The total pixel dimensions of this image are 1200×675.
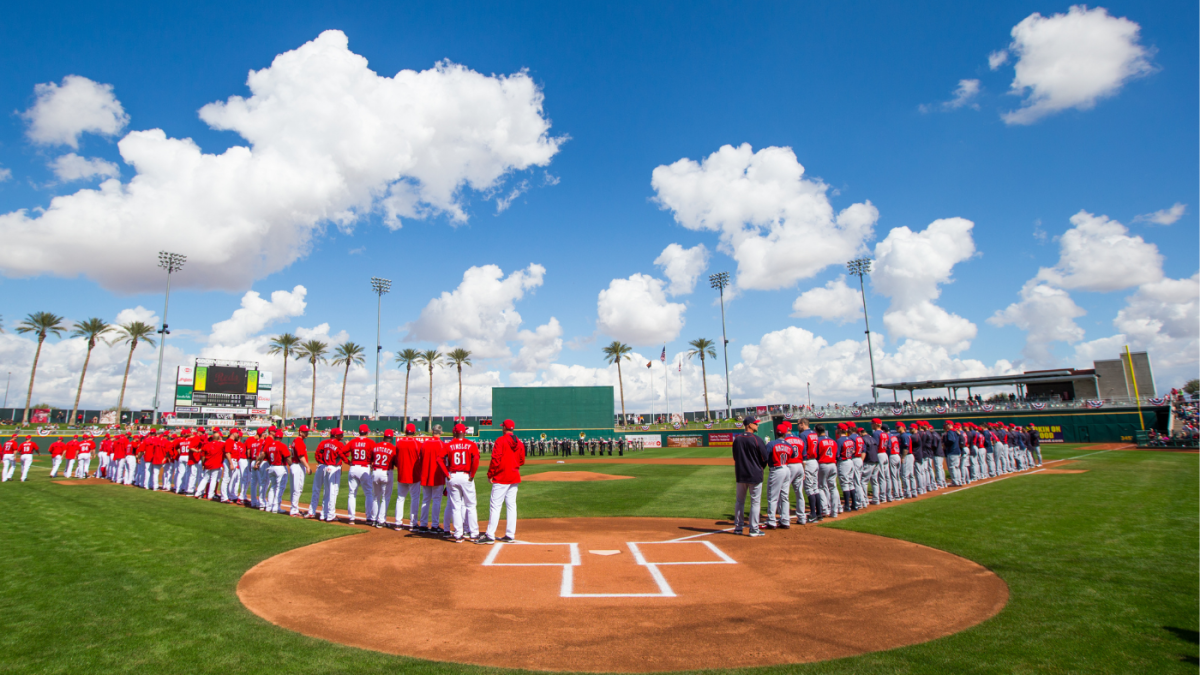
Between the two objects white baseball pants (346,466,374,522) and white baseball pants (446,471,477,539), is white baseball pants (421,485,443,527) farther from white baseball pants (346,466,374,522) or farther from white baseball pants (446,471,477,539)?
white baseball pants (346,466,374,522)

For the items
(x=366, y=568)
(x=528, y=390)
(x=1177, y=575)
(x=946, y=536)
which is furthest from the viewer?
(x=528, y=390)

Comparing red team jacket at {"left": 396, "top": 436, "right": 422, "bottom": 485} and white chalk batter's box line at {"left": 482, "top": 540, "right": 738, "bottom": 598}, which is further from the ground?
red team jacket at {"left": 396, "top": 436, "right": 422, "bottom": 485}

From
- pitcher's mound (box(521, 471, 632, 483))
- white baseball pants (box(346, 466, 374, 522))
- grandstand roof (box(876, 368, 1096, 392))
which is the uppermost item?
grandstand roof (box(876, 368, 1096, 392))

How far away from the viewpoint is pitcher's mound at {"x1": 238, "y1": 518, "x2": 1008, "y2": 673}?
5.05 meters

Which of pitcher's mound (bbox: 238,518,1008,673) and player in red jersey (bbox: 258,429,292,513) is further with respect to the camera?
player in red jersey (bbox: 258,429,292,513)

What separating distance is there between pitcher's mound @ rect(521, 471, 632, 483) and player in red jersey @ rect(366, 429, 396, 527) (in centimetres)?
1017

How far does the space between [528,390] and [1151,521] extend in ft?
153

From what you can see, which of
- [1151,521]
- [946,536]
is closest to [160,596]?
[946,536]

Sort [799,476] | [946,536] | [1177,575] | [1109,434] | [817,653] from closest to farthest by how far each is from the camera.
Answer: [817,653], [1177,575], [946,536], [799,476], [1109,434]

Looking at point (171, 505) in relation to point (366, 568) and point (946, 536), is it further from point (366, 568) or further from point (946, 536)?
point (946, 536)

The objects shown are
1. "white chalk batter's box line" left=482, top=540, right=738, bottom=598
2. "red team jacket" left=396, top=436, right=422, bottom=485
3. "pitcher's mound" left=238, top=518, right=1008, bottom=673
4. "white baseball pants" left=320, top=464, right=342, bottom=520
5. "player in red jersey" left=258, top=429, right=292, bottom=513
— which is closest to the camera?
"pitcher's mound" left=238, top=518, right=1008, bottom=673

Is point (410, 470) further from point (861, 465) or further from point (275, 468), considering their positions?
point (861, 465)

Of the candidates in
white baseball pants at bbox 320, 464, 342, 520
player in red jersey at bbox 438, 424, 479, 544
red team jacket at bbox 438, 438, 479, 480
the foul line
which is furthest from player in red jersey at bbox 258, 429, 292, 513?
the foul line

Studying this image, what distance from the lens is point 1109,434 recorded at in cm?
3812
